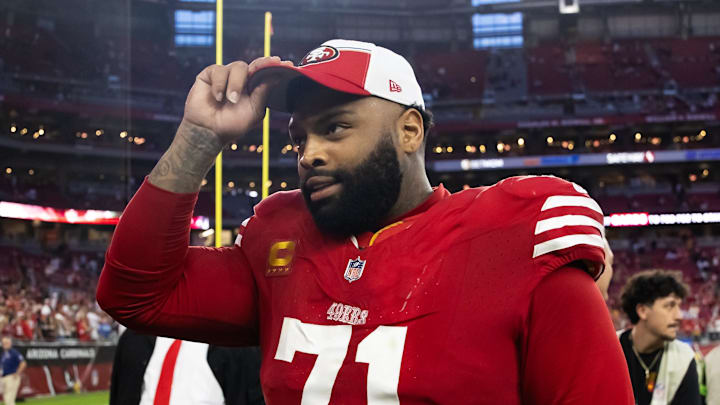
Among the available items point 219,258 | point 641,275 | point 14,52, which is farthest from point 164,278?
point 14,52

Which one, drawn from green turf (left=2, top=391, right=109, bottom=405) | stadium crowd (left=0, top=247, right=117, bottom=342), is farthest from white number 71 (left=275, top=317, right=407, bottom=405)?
green turf (left=2, top=391, right=109, bottom=405)

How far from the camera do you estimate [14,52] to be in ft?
15.8

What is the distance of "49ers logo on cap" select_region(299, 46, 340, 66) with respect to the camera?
4.73ft

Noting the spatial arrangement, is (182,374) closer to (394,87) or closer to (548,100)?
(394,87)

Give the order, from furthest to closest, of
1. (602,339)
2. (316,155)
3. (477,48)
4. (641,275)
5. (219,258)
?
(477,48) < (641,275) < (219,258) < (316,155) < (602,339)

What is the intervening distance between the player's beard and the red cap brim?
0.12 m

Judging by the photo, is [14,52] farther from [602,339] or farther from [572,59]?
[572,59]

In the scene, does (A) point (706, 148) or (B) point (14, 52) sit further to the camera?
(A) point (706, 148)

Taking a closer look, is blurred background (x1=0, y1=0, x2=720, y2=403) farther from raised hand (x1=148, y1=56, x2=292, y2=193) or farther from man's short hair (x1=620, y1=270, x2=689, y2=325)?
raised hand (x1=148, y1=56, x2=292, y2=193)

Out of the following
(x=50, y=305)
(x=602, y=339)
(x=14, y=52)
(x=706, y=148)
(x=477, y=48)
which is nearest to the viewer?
(x=602, y=339)

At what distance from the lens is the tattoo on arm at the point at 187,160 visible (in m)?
1.35

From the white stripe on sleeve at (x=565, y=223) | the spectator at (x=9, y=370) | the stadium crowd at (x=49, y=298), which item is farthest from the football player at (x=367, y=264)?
the spectator at (x=9, y=370)

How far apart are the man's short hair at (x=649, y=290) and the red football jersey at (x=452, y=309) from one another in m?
2.80

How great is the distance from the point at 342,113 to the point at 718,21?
34.8 metres
